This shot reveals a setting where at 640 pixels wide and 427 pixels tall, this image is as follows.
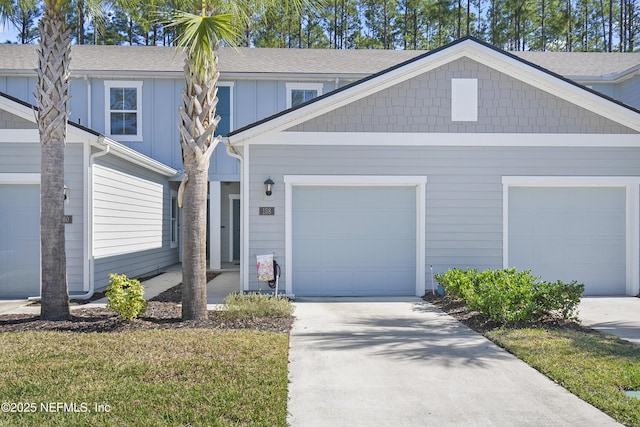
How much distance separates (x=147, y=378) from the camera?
4.84 meters

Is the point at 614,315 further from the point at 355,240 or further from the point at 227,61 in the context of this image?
the point at 227,61

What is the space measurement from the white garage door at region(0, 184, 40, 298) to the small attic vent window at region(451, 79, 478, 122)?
828cm

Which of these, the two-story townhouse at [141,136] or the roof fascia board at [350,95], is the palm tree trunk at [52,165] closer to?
the two-story townhouse at [141,136]

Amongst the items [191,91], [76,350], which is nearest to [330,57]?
[191,91]

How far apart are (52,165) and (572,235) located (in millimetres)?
9492

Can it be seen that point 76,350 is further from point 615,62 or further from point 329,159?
point 615,62

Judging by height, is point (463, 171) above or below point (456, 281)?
above

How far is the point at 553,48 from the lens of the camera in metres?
29.2

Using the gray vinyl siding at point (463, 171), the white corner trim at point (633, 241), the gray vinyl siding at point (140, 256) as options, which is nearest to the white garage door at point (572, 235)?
the white corner trim at point (633, 241)

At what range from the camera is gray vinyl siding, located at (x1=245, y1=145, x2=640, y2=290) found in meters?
10.1

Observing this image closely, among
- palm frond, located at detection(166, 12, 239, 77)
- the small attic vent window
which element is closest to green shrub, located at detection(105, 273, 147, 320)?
palm frond, located at detection(166, 12, 239, 77)

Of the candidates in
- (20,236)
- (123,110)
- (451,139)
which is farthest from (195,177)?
(123,110)

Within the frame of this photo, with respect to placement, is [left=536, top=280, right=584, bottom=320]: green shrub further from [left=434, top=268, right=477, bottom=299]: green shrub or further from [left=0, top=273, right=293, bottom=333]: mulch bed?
[left=0, top=273, right=293, bottom=333]: mulch bed

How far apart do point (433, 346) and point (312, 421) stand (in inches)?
105
